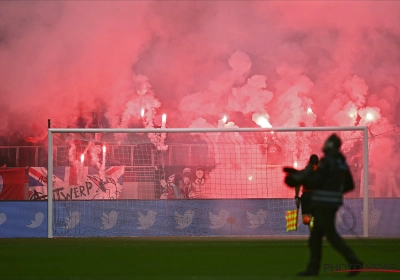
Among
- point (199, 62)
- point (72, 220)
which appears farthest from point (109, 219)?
point (199, 62)

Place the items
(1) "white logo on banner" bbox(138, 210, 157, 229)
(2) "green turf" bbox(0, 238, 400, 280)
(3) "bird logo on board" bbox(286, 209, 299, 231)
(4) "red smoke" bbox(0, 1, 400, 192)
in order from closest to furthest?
(2) "green turf" bbox(0, 238, 400, 280), (3) "bird logo on board" bbox(286, 209, 299, 231), (1) "white logo on banner" bbox(138, 210, 157, 229), (4) "red smoke" bbox(0, 1, 400, 192)

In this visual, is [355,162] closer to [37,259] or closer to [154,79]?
[154,79]

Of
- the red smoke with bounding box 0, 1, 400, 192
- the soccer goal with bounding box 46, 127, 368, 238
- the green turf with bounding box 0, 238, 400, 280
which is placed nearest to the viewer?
the green turf with bounding box 0, 238, 400, 280

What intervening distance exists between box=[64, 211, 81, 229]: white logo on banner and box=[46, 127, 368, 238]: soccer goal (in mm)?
22

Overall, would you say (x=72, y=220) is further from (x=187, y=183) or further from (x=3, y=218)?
(x=187, y=183)

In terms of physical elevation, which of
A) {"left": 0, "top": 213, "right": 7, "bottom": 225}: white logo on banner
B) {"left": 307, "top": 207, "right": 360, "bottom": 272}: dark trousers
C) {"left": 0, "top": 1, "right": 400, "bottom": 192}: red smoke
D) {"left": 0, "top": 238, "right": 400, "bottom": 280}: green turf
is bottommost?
{"left": 0, "top": 238, "right": 400, "bottom": 280}: green turf

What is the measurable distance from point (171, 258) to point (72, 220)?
20.7 ft

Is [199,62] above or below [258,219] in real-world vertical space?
above

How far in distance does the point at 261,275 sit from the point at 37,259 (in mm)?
3936

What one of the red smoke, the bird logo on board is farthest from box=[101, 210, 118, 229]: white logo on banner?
the red smoke

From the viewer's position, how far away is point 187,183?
63.4 ft

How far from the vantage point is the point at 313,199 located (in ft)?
24.9

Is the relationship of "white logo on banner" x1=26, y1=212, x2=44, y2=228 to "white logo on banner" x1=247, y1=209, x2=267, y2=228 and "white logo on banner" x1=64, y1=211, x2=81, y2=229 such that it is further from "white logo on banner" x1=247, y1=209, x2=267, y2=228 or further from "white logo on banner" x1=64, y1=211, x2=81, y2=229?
"white logo on banner" x1=247, y1=209, x2=267, y2=228

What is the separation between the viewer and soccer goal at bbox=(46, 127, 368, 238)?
1645 cm
